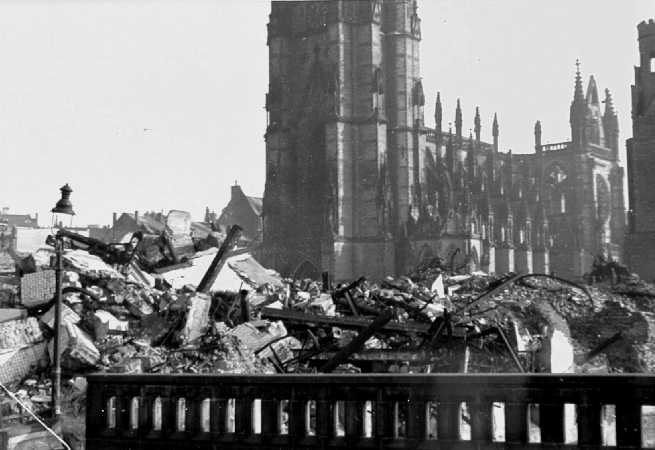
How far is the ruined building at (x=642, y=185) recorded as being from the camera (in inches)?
1591

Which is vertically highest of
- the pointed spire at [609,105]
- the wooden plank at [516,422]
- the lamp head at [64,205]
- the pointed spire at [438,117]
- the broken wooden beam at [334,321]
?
the pointed spire at [609,105]

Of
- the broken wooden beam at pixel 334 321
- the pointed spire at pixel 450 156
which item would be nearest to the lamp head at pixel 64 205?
the broken wooden beam at pixel 334 321

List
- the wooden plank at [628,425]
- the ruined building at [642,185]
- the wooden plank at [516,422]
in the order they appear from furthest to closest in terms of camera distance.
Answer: the ruined building at [642,185], the wooden plank at [516,422], the wooden plank at [628,425]

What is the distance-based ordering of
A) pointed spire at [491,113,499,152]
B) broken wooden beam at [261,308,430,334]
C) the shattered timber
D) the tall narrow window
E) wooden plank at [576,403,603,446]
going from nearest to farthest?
wooden plank at [576,403,603,446]
the shattered timber
broken wooden beam at [261,308,430,334]
the tall narrow window
pointed spire at [491,113,499,152]

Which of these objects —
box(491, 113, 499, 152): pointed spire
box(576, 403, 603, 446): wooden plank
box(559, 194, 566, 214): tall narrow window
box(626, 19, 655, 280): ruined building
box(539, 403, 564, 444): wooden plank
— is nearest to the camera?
box(576, 403, 603, 446): wooden plank

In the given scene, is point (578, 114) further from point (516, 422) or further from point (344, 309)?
point (516, 422)

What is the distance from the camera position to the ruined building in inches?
1591

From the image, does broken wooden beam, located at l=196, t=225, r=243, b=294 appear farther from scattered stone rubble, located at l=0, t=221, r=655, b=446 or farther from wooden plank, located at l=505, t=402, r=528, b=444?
wooden plank, located at l=505, t=402, r=528, b=444

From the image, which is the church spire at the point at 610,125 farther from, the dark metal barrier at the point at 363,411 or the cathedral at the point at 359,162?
the dark metal barrier at the point at 363,411

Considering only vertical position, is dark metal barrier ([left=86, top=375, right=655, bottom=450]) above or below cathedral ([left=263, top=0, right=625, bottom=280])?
below

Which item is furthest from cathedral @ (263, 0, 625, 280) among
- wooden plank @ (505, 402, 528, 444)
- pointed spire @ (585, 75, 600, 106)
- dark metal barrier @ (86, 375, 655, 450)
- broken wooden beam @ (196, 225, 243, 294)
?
wooden plank @ (505, 402, 528, 444)

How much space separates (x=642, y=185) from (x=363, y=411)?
121 ft

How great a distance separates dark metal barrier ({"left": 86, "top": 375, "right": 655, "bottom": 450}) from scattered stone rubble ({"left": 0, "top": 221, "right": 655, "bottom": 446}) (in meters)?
3.06

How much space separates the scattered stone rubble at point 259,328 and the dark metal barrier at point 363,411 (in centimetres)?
306
